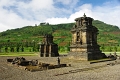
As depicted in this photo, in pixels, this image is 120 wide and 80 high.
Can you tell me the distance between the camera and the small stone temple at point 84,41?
31.9 metres

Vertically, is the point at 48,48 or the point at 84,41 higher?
the point at 84,41

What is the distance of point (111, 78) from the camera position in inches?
609

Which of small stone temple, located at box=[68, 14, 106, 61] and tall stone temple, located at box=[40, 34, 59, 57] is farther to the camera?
tall stone temple, located at box=[40, 34, 59, 57]

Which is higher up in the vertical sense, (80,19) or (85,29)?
(80,19)

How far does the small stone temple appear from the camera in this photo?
31906 millimetres

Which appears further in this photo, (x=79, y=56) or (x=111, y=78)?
(x=79, y=56)

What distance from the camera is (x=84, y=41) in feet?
109

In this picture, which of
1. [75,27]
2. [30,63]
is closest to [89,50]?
[75,27]

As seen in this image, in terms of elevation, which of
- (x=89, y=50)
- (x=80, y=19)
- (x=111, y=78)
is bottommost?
(x=111, y=78)

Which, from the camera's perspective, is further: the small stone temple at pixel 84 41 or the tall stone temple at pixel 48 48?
the tall stone temple at pixel 48 48

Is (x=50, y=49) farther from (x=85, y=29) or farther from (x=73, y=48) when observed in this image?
(x=85, y=29)

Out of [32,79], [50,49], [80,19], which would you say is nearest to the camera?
[32,79]

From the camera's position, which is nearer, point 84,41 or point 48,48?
point 84,41

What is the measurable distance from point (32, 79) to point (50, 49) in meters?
33.9
